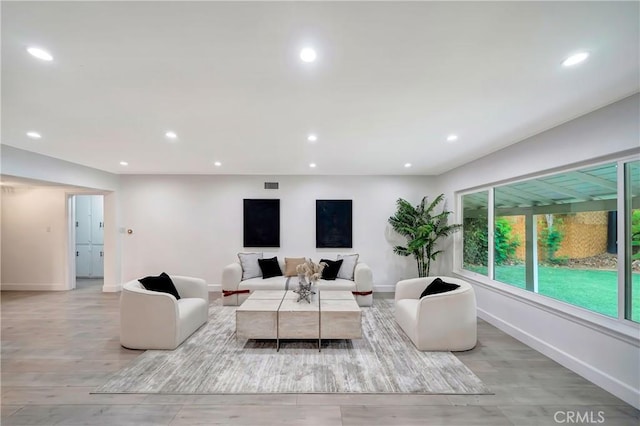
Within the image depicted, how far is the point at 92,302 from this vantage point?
509 centimetres

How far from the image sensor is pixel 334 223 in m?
5.93

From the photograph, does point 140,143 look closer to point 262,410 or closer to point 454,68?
point 262,410

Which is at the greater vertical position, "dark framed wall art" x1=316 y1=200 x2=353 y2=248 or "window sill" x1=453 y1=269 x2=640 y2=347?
"dark framed wall art" x1=316 y1=200 x2=353 y2=248

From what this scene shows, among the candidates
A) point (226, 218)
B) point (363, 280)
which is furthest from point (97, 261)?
point (363, 280)

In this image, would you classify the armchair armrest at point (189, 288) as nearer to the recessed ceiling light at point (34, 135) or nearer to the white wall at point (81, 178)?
the recessed ceiling light at point (34, 135)

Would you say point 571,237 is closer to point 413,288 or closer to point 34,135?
point 413,288

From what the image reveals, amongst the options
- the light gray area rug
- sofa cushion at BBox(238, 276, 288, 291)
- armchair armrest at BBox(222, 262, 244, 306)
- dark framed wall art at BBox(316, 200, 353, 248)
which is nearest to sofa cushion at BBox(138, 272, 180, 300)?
the light gray area rug

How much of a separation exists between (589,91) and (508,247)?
2.42m

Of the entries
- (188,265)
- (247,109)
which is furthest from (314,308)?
(188,265)

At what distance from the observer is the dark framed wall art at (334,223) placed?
591 cm

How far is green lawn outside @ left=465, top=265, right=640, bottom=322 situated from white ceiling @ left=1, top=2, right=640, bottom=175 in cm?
164

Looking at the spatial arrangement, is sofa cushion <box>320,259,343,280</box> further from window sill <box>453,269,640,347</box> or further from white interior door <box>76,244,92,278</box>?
white interior door <box>76,244,92,278</box>

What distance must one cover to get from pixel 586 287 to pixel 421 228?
2467 mm

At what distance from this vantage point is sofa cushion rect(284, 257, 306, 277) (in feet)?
17.5
